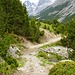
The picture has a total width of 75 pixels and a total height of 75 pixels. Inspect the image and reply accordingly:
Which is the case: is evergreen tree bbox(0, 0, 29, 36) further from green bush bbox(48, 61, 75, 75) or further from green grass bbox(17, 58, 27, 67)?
green bush bbox(48, 61, 75, 75)

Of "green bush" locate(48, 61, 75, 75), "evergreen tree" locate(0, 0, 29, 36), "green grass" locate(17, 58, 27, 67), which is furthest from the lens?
"evergreen tree" locate(0, 0, 29, 36)

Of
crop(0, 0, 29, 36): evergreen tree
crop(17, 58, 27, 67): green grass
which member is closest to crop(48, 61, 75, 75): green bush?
crop(17, 58, 27, 67): green grass

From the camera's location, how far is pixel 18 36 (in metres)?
62.7

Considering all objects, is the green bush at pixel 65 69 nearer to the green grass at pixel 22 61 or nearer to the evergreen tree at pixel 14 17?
the green grass at pixel 22 61

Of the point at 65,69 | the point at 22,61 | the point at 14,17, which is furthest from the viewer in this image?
the point at 14,17

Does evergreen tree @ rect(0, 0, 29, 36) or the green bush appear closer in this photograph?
the green bush

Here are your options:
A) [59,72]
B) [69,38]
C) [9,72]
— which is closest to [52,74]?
[59,72]

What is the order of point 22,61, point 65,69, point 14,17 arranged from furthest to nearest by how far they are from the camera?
point 14,17
point 22,61
point 65,69

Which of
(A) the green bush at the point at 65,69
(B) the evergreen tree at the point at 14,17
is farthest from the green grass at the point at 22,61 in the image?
(B) the evergreen tree at the point at 14,17

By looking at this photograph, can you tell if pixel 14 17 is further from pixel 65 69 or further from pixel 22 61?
pixel 65 69

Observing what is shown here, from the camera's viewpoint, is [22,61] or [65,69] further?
[22,61]

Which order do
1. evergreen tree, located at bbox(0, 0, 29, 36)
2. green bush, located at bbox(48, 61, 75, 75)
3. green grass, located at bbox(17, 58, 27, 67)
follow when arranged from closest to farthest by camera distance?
green bush, located at bbox(48, 61, 75, 75)
green grass, located at bbox(17, 58, 27, 67)
evergreen tree, located at bbox(0, 0, 29, 36)

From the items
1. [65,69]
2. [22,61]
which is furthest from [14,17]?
[65,69]

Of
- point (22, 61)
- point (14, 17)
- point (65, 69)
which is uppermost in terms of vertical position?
point (14, 17)
